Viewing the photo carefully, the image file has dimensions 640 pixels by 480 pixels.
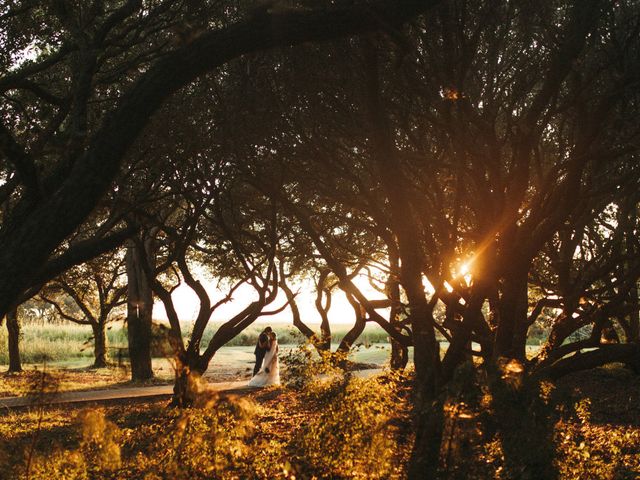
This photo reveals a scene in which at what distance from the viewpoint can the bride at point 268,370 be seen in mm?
20969

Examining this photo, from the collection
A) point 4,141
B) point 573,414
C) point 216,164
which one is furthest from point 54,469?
point 216,164

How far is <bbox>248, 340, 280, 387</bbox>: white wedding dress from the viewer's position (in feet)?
68.7

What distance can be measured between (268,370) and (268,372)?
91mm

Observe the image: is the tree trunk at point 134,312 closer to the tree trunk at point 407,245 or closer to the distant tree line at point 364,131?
the distant tree line at point 364,131

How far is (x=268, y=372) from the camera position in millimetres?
21250

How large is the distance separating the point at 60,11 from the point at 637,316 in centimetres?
1915

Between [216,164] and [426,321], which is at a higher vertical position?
[216,164]

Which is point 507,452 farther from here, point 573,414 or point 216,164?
point 216,164

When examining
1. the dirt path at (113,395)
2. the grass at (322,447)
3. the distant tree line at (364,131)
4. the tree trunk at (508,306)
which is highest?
the distant tree line at (364,131)

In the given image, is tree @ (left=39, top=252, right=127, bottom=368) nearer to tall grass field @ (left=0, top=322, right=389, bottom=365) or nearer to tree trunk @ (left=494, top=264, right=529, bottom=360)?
tall grass field @ (left=0, top=322, right=389, bottom=365)

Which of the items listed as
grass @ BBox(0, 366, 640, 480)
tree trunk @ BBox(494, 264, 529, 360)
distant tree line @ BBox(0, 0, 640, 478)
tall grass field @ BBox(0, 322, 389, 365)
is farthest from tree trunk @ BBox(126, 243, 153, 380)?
tree trunk @ BBox(494, 264, 529, 360)

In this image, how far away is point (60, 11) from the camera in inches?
364

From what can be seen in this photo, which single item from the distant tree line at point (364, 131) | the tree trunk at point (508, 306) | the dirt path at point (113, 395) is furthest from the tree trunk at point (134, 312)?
the tree trunk at point (508, 306)

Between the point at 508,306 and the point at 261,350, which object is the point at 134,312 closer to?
the point at 261,350
